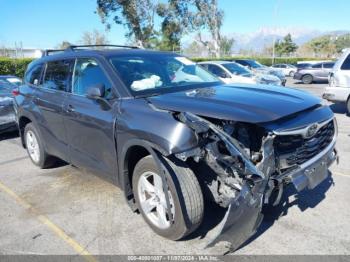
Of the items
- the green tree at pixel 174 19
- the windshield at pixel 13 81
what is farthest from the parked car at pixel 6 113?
the green tree at pixel 174 19

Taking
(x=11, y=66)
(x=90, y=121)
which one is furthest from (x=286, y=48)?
(x=90, y=121)

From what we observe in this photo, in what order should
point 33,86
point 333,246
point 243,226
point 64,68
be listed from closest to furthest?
point 243,226 → point 333,246 → point 64,68 → point 33,86

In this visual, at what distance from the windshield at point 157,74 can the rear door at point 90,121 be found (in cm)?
24

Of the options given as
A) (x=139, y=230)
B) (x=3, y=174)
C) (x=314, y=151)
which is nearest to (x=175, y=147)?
(x=139, y=230)

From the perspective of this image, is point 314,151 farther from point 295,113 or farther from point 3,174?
point 3,174

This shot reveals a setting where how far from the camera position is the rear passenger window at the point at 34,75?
5.49 m

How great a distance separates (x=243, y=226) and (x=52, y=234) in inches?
80.1

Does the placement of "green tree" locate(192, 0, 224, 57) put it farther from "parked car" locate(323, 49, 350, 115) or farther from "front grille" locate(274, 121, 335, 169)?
"front grille" locate(274, 121, 335, 169)

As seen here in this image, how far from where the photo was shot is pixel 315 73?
23.5 m

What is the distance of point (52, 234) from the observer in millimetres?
3672

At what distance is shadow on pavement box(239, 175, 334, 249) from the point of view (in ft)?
12.2

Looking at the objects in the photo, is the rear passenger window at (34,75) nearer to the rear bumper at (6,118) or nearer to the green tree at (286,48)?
the rear bumper at (6,118)

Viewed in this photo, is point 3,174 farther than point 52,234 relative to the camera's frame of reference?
Yes

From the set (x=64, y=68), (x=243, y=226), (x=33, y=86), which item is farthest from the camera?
(x=33, y=86)
